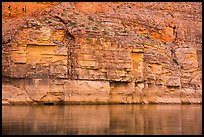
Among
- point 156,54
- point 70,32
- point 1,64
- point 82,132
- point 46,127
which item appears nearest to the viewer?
point 82,132

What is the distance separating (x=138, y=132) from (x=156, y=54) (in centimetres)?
2405

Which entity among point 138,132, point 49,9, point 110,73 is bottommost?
point 138,132

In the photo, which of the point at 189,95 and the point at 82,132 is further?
the point at 189,95

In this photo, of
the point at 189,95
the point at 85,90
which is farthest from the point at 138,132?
the point at 189,95

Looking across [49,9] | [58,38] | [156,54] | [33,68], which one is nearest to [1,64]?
[33,68]

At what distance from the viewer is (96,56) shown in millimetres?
39906

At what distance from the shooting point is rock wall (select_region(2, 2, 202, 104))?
37.9m

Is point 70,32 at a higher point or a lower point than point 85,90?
higher

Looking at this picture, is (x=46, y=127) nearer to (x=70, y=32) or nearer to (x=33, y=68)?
(x=33, y=68)

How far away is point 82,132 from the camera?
1919cm

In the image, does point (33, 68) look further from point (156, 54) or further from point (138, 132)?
point (138, 132)

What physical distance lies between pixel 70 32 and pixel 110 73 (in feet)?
15.9

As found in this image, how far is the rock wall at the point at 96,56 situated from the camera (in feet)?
124

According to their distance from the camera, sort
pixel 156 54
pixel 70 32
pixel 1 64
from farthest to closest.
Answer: pixel 156 54 → pixel 70 32 → pixel 1 64
